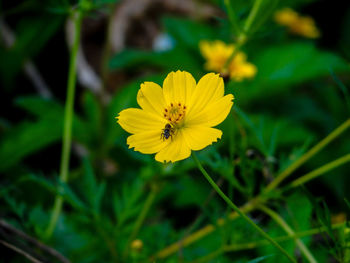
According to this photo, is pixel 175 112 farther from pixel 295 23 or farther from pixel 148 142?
pixel 295 23

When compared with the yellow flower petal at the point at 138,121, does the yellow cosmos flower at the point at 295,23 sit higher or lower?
higher

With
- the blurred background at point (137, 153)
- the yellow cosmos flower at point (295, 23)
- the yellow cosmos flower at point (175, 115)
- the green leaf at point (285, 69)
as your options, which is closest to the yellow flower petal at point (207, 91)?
the yellow cosmos flower at point (175, 115)

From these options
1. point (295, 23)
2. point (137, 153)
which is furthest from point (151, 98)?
point (295, 23)

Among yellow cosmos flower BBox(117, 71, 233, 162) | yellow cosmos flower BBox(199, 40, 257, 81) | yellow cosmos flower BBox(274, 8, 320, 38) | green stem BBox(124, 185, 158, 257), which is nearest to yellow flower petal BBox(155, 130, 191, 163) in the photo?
yellow cosmos flower BBox(117, 71, 233, 162)

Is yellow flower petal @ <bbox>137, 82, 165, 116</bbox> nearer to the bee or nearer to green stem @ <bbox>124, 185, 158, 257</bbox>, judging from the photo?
the bee

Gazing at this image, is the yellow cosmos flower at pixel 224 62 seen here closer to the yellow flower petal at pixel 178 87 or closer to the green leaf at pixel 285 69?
Answer: the green leaf at pixel 285 69

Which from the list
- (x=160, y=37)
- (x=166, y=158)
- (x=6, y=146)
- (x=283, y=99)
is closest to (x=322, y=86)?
(x=283, y=99)
